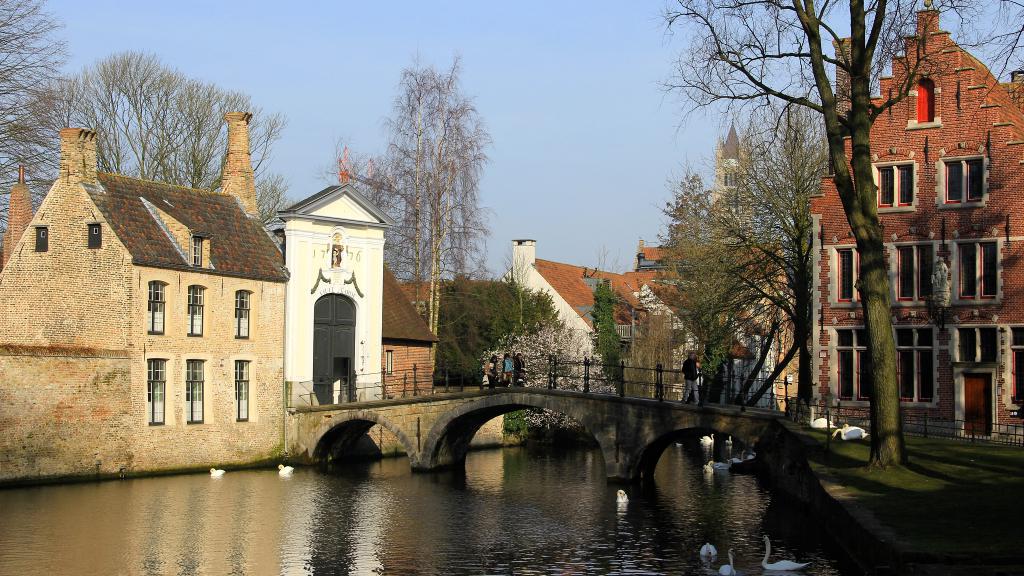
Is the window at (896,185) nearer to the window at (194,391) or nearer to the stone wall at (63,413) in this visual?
the window at (194,391)

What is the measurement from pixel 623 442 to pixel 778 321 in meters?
7.38

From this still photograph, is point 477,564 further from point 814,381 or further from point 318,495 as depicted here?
point 814,381

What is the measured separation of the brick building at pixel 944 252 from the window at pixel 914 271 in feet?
0.07

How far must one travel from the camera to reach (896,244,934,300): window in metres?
25.5

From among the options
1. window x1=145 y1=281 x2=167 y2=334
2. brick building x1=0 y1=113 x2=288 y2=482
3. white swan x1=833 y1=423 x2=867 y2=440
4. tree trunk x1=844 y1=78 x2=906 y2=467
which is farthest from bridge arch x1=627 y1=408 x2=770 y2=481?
window x1=145 y1=281 x2=167 y2=334

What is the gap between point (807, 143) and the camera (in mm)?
31297

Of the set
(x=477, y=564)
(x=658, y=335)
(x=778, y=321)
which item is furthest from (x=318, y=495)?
(x=658, y=335)

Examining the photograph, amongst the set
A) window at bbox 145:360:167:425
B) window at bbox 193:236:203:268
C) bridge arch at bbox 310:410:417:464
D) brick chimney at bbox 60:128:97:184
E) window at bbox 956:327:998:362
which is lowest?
bridge arch at bbox 310:410:417:464

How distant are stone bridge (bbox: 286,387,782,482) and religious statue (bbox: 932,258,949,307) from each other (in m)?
4.05

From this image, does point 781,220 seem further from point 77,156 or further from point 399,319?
point 77,156

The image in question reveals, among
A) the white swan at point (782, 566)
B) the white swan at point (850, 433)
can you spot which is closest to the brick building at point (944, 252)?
the white swan at point (850, 433)

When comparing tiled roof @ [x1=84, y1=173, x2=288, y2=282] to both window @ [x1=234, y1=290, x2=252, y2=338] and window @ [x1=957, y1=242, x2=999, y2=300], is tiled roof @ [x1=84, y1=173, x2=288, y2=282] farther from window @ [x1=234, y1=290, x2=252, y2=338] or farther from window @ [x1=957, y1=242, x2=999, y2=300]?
window @ [x1=957, y1=242, x2=999, y2=300]

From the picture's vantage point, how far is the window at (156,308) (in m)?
27.8

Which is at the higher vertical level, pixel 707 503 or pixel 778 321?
pixel 778 321
